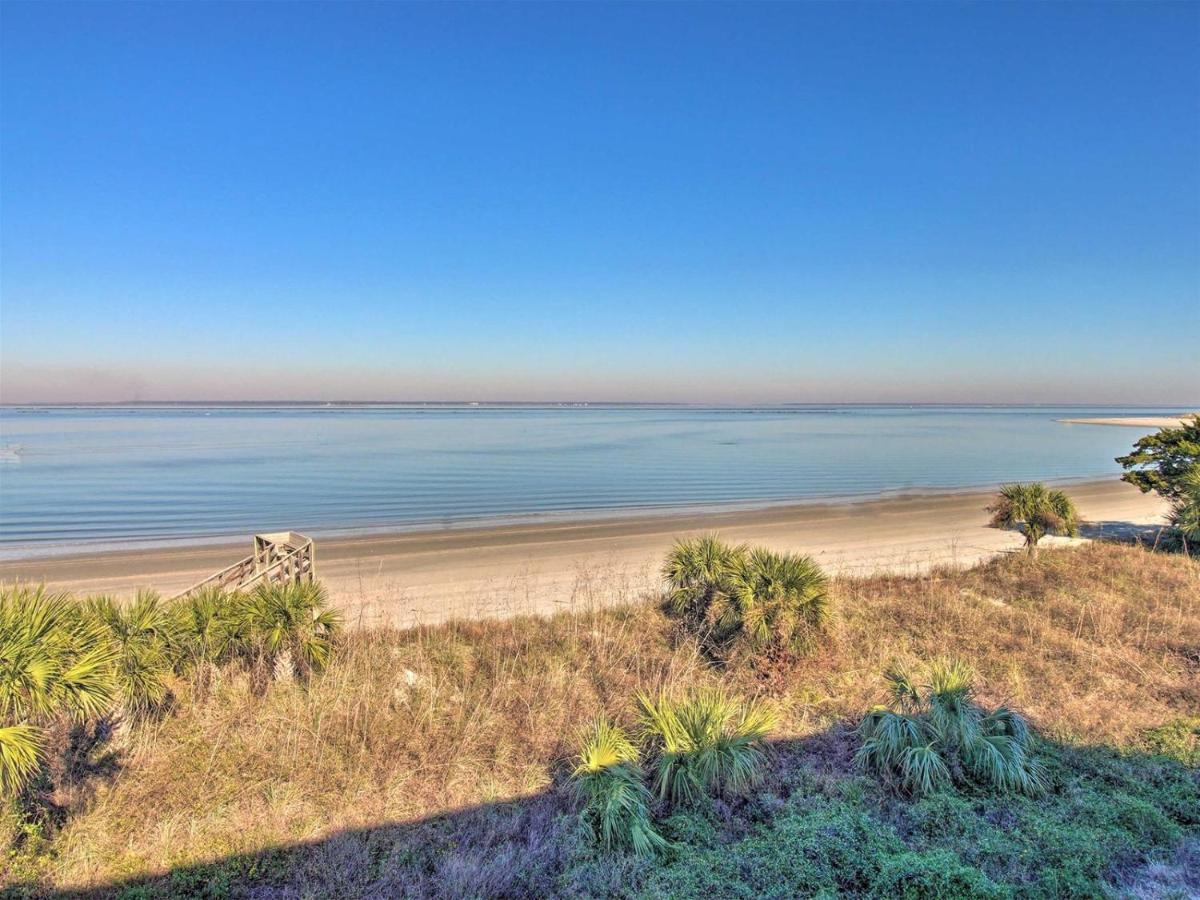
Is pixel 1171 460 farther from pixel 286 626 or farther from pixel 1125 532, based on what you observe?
pixel 286 626

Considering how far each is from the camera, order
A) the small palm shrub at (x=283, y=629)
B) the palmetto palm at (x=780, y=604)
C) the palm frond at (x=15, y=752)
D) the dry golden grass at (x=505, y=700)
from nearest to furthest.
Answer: the palm frond at (x=15, y=752), the dry golden grass at (x=505, y=700), the small palm shrub at (x=283, y=629), the palmetto palm at (x=780, y=604)

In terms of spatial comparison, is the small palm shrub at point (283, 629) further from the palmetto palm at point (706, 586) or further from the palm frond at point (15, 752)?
the palmetto palm at point (706, 586)

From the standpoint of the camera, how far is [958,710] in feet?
21.2

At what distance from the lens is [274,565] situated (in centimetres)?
1019

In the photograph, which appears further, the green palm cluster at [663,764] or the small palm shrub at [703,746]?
the small palm shrub at [703,746]

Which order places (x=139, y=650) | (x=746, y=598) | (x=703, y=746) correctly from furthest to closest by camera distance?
(x=746, y=598), (x=139, y=650), (x=703, y=746)

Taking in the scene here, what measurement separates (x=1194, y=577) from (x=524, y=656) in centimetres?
1278

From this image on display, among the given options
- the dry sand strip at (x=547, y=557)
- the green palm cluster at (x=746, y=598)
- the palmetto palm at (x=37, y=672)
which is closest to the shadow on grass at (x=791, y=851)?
the palmetto palm at (x=37, y=672)

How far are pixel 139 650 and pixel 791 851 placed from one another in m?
5.98

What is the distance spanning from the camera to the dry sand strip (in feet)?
42.4

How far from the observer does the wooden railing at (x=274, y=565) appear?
10398 millimetres

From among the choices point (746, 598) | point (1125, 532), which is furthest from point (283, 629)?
point (1125, 532)

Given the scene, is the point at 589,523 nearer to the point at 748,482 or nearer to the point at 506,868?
the point at 748,482

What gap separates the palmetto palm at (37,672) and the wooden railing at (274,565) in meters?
4.96
